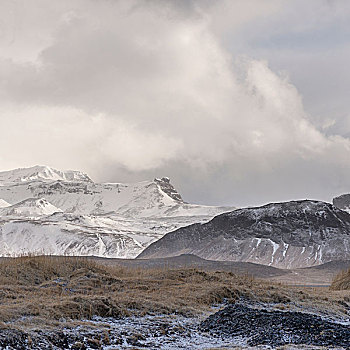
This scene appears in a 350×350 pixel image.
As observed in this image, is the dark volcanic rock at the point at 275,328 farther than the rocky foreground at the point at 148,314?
Yes

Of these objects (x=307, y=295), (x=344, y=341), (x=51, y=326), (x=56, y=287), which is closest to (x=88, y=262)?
(x=56, y=287)

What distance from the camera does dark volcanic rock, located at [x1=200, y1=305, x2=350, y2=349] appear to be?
59.8 ft

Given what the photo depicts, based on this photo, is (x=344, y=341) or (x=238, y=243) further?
(x=238, y=243)

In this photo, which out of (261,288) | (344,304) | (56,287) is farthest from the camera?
(261,288)

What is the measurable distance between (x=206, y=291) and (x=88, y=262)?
1074 cm

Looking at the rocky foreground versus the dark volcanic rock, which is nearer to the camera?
the rocky foreground

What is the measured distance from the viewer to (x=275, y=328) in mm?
19828

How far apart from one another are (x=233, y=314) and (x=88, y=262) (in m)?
16.2

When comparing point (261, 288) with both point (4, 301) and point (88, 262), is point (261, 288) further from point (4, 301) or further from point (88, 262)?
point (4, 301)

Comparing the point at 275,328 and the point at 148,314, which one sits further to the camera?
the point at 148,314

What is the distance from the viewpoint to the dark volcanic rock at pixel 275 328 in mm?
18219

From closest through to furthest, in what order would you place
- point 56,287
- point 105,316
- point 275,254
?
1. point 105,316
2. point 56,287
3. point 275,254

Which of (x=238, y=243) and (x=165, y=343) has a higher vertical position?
(x=238, y=243)

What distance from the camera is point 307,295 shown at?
105 ft
